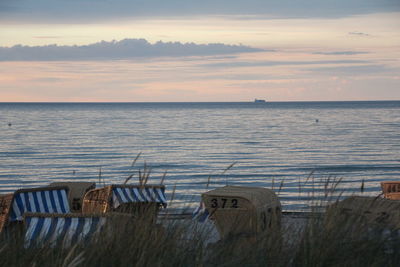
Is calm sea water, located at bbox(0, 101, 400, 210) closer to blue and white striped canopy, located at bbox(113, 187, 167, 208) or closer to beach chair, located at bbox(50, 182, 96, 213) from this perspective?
beach chair, located at bbox(50, 182, 96, 213)

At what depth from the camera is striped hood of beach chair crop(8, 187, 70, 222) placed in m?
9.25

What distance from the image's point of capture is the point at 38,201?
964 centimetres

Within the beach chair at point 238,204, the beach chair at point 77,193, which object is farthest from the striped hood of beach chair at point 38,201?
the beach chair at point 238,204

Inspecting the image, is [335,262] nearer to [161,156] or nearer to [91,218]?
[91,218]

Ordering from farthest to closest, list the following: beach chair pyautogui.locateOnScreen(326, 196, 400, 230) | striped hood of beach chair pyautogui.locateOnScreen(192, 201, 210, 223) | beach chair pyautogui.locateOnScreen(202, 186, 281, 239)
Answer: beach chair pyautogui.locateOnScreen(202, 186, 281, 239)
striped hood of beach chair pyautogui.locateOnScreen(192, 201, 210, 223)
beach chair pyautogui.locateOnScreen(326, 196, 400, 230)

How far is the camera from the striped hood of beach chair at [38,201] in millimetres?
9250

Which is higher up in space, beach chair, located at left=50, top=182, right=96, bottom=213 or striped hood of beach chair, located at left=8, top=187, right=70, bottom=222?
striped hood of beach chair, located at left=8, top=187, right=70, bottom=222

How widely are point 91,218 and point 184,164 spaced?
26331 millimetres

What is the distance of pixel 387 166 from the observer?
99.5 feet

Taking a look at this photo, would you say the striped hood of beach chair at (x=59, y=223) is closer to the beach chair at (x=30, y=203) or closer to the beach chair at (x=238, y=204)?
the beach chair at (x=238, y=204)

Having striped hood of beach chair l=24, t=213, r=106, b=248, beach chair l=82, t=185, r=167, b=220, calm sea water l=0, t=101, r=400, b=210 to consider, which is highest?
striped hood of beach chair l=24, t=213, r=106, b=248

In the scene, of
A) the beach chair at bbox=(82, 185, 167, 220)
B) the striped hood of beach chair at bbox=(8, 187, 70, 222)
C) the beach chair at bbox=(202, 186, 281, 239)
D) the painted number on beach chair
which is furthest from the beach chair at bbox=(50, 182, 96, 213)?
the painted number on beach chair

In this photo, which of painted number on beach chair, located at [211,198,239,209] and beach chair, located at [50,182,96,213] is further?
beach chair, located at [50,182,96,213]

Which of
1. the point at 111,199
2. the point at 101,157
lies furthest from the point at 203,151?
the point at 111,199
